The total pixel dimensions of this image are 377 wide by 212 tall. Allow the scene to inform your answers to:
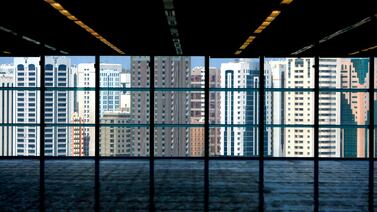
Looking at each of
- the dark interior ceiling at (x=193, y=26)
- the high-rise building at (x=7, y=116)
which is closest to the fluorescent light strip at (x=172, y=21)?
the dark interior ceiling at (x=193, y=26)

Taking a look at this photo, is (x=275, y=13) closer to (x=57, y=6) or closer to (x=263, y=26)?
(x=263, y=26)

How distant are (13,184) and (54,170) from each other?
7.52ft

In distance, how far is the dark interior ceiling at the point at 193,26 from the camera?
7465mm

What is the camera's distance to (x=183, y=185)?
35.3 feet

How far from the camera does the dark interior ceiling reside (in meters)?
7.46

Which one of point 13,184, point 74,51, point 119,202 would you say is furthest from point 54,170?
point 119,202

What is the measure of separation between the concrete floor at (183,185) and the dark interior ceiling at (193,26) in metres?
3.44

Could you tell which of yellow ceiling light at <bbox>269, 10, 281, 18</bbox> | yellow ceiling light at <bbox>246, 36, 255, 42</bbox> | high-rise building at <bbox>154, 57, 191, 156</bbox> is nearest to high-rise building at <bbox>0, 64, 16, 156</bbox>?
high-rise building at <bbox>154, 57, 191, 156</bbox>

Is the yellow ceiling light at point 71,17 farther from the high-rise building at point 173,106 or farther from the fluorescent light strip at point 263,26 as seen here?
the fluorescent light strip at point 263,26

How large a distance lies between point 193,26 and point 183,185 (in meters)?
3.69

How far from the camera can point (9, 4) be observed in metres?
7.41

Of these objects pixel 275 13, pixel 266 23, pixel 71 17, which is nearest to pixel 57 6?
pixel 71 17

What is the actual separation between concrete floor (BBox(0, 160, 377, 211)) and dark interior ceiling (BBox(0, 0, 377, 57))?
344cm

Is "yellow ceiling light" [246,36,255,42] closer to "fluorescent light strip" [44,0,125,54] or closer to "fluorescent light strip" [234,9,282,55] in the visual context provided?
"fluorescent light strip" [234,9,282,55]
